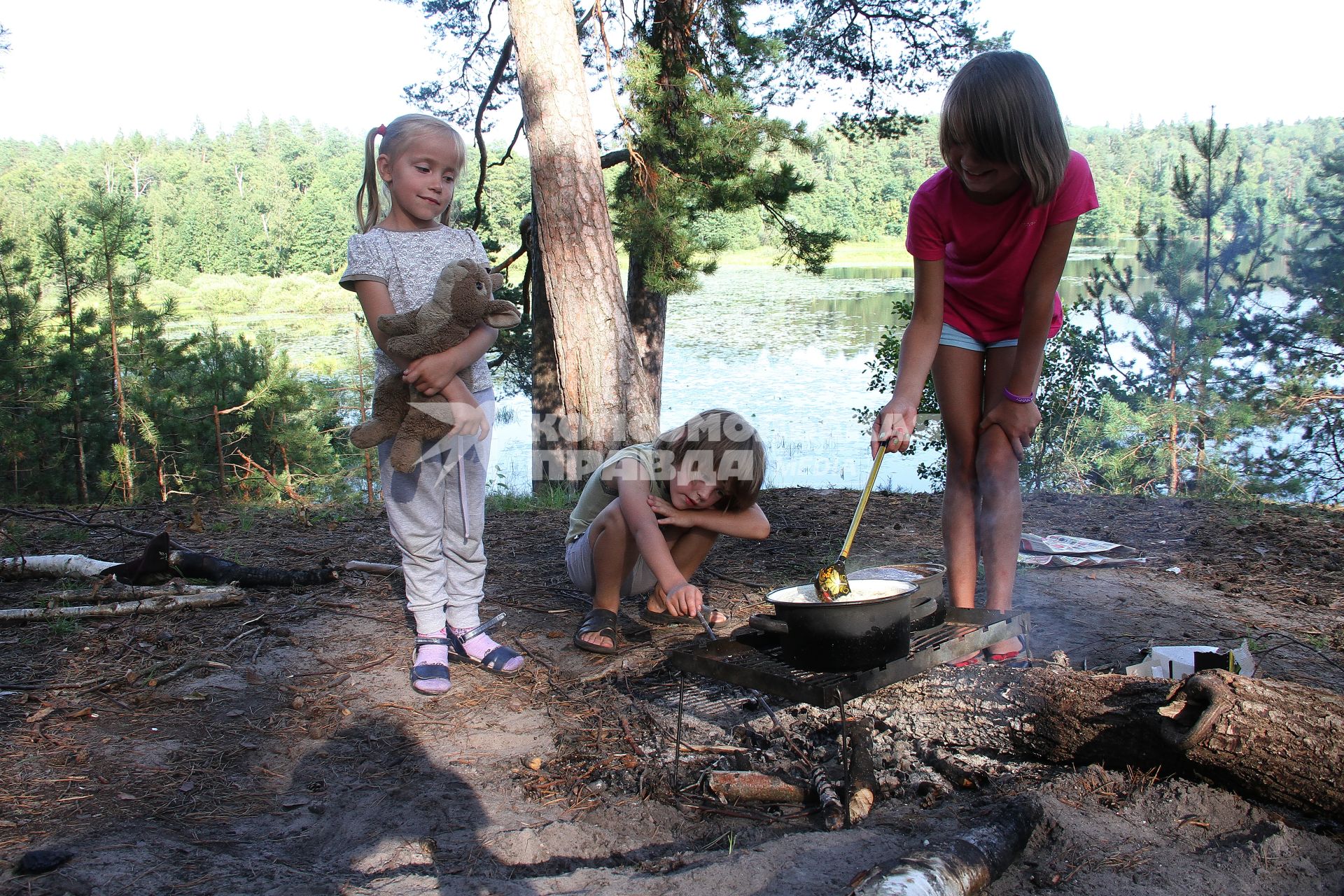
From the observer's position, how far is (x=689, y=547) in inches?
130

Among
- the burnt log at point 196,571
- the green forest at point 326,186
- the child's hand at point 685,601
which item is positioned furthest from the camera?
the green forest at point 326,186

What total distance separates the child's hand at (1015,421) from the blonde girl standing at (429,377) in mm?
1656

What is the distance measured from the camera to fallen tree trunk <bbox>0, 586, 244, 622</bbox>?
10.9 ft

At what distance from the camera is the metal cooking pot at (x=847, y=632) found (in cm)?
198

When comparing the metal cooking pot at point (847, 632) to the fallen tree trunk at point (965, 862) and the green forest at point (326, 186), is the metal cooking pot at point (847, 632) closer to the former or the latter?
the fallen tree trunk at point (965, 862)

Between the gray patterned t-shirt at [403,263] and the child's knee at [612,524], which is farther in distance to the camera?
the child's knee at [612,524]

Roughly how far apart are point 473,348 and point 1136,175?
2297 cm

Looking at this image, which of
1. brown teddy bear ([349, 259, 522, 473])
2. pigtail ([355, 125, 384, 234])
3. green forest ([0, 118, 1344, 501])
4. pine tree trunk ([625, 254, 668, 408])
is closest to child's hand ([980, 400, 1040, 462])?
brown teddy bear ([349, 259, 522, 473])

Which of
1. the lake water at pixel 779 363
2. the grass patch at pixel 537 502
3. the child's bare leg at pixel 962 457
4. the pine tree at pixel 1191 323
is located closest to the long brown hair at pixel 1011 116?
the child's bare leg at pixel 962 457

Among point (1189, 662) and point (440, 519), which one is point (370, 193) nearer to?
point (440, 519)

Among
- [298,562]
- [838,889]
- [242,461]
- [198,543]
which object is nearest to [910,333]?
[838,889]

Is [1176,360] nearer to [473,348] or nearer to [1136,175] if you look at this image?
[1136,175]

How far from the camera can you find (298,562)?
427cm

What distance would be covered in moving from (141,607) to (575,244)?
368cm
